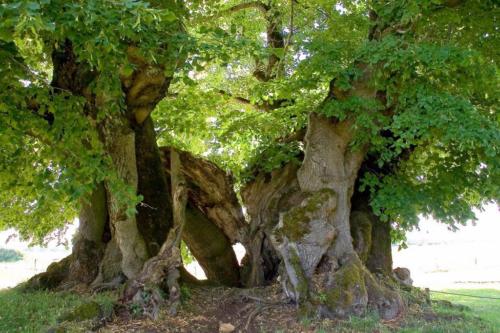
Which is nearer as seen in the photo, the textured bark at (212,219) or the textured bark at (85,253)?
the textured bark at (85,253)

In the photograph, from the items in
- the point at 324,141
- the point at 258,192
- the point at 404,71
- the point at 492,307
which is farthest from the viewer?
the point at 492,307

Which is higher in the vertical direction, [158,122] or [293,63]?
[293,63]

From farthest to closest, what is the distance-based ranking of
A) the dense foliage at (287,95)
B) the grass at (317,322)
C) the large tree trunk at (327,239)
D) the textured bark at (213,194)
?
the textured bark at (213,194) → the large tree trunk at (327,239) → the grass at (317,322) → the dense foliage at (287,95)

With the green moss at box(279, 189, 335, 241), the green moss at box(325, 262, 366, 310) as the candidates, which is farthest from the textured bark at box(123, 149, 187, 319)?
the green moss at box(325, 262, 366, 310)

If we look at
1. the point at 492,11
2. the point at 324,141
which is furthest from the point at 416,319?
the point at 492,11

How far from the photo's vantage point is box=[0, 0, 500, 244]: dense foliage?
495 cm

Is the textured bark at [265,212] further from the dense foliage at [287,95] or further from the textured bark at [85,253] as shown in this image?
the textured bark at [85,253]

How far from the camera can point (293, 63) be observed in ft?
34.4

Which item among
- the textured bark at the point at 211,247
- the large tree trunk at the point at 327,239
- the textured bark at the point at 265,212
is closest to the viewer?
the large tree trunk at the point at 327,239

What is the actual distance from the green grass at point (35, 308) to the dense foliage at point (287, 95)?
5.45 feet

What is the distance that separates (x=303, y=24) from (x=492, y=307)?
8244mm

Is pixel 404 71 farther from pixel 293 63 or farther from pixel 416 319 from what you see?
pixel 293 63

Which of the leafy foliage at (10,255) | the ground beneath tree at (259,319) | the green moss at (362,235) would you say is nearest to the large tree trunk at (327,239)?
the ground beneath tree at (259,319)

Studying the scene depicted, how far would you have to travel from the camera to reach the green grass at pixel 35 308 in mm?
6195
